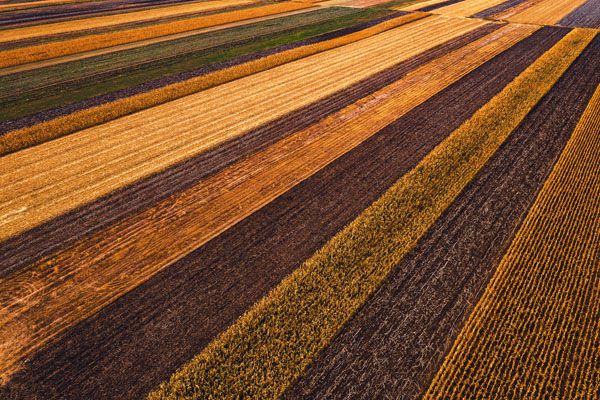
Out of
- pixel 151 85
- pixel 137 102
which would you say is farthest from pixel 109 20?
pixel 137 102

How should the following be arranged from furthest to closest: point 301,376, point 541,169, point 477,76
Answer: point 477,76 → point 541,169 → point 301,376

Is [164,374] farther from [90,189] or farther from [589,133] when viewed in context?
[589,133]

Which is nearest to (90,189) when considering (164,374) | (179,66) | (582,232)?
(164,374)

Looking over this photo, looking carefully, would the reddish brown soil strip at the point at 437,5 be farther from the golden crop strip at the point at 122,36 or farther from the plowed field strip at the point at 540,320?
the plowed field strip at the point at 540,320

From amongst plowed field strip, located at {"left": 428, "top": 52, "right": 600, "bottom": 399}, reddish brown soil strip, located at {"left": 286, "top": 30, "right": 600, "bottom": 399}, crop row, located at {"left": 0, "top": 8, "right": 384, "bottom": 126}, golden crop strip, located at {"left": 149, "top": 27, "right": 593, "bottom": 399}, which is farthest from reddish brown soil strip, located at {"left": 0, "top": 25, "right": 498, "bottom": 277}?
plowed field strip, located at {"left": 428, "top": 52, "right": 600, "bottom": 399}

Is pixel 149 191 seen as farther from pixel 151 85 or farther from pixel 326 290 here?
pixel 151 85

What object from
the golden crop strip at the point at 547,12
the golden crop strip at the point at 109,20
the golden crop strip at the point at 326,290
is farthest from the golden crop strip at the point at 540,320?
the golden crop strip at the point at 109,20
